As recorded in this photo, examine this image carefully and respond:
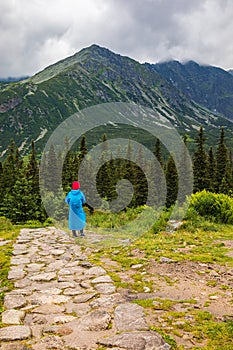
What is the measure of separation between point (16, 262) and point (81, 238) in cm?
425

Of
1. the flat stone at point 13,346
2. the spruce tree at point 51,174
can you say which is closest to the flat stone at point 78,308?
the flat stone at point 13,346

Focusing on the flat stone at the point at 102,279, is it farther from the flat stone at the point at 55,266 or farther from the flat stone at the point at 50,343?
the flat stone at the point at 50,343

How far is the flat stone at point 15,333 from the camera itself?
429 centimetres

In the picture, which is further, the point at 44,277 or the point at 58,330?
the point at 44,277

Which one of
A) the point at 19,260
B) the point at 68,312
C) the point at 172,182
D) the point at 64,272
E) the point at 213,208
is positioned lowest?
the point at 68,312

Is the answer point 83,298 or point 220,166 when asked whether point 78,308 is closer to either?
point 83,298

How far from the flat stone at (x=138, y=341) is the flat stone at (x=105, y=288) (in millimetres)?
1865

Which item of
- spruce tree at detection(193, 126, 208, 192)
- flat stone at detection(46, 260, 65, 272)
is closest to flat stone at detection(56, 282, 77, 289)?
flat stone at detection(46, 260, 65, 272)

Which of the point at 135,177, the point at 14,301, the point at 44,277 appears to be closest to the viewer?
the point at 14,301

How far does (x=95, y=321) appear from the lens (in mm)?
4758

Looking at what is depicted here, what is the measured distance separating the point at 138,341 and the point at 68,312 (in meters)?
1.58

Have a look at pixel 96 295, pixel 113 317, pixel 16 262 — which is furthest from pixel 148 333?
pixel 16 262

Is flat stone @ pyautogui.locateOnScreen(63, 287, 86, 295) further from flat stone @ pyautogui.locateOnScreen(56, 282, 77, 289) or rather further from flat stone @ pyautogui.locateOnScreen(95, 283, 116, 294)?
flat stone @ pyautogui.locateOnScreen(95, 283, 116, 294)

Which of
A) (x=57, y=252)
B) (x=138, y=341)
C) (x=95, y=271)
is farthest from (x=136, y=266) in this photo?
(x=138, y=341)
